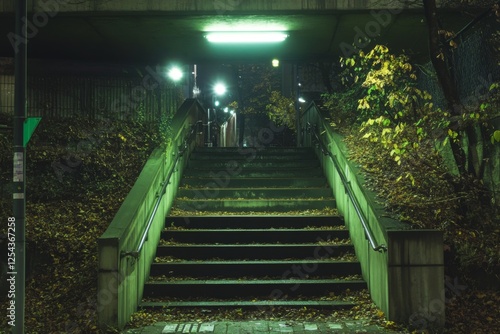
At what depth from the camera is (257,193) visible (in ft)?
31.6

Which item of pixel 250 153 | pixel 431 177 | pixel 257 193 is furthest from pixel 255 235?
pixel 250 153

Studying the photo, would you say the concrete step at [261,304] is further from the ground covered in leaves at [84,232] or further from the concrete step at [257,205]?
the concrete step at [257,205]

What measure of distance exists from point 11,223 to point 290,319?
475 centimetres

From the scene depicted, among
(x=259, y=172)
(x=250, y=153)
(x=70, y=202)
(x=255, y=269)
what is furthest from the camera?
(x=250, y=153)

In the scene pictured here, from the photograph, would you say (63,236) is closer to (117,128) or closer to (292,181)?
(117,128)

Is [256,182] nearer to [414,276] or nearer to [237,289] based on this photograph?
[237,289]

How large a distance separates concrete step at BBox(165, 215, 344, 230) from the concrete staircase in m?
0.02

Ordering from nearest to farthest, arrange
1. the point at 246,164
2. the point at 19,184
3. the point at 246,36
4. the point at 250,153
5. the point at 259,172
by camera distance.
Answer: the point at 19,184 → the point at 246,36 → the point at 259,172 → the point at 246,164 → the point at 250,153

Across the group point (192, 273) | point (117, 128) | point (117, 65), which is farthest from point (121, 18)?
point (192, 273)

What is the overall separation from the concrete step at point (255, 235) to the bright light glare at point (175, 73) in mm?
7904

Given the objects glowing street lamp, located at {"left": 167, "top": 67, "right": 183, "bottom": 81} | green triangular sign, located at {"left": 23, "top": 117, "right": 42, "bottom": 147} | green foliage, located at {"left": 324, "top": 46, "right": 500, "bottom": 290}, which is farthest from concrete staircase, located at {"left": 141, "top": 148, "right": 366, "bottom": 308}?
glowing street lamp, located at {"left": 167, "top": 67, "right": 183, "bottom": 81}

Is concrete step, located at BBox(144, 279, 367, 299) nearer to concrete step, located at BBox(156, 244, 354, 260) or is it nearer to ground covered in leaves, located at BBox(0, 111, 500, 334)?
ground covered in leaves, located at BBox(0, 111, 500, 334)

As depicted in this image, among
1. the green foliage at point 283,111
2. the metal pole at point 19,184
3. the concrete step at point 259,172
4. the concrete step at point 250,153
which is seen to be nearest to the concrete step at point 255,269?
the metal pole at point 19,184

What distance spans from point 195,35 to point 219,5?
1611 mm
